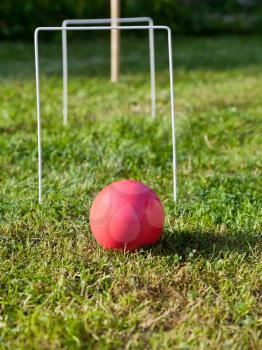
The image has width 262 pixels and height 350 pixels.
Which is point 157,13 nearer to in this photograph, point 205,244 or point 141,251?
point 205,244

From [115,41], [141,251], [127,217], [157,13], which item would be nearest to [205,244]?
[141,251]

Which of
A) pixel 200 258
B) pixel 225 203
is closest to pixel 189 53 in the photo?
pixel 225 203

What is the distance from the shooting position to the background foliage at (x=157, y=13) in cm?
1095

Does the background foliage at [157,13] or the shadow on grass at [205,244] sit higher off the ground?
the background foliage at [157,13]

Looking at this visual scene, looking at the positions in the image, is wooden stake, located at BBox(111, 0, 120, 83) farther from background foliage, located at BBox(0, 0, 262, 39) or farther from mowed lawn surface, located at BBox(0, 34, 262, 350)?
background foliage, located at BBox(0, 0, 262, 39)

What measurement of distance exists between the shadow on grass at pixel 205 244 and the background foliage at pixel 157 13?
824cm

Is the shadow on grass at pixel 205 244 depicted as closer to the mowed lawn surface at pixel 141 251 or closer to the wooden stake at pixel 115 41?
the mowed lawn surface at pixel 141 251

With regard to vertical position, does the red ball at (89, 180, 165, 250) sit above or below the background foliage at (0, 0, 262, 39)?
below

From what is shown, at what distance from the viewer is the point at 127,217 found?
2.95 metres

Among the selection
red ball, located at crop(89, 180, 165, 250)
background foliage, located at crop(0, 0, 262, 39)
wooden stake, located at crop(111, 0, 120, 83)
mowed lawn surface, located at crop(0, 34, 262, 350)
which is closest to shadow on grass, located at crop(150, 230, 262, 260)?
mowed lawn surface, located at crop(0, 34, 262, 350)

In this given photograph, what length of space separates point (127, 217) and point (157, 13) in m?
9.29

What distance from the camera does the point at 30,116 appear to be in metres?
5.71

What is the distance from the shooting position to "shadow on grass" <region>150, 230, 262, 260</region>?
10.2 ft

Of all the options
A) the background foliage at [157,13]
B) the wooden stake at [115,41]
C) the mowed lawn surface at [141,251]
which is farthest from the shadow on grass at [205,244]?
the background foliage at [157,13]
